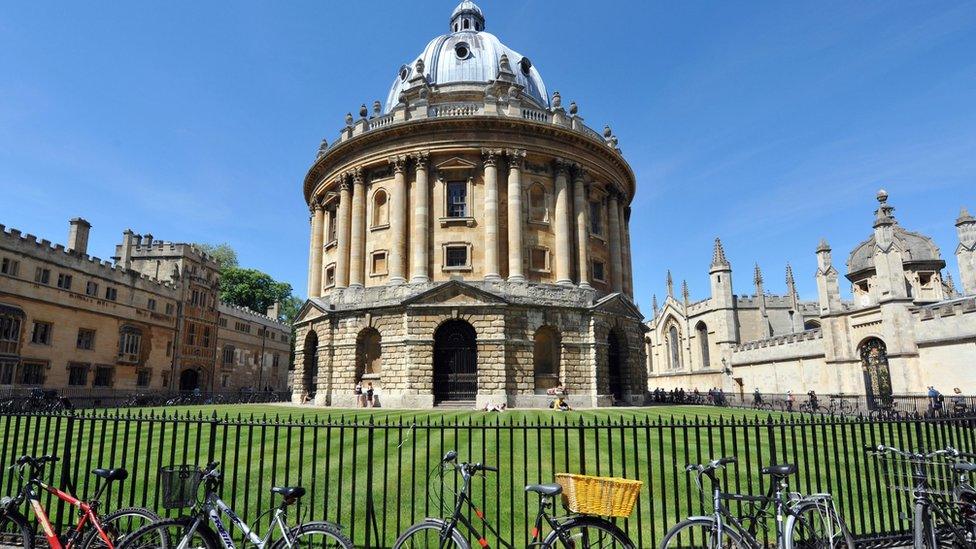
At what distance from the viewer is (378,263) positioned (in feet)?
108

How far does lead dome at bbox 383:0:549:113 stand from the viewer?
41.5 metres

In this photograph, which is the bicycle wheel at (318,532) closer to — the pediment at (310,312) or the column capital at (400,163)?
the column capital at (400,163)

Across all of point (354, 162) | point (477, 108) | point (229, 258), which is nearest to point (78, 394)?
point (354, 162)

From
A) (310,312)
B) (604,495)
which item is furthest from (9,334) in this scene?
(604,495)

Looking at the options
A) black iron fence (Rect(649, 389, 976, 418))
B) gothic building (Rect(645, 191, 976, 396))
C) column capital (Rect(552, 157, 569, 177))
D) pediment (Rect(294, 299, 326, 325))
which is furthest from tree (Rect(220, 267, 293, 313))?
gothic building (Rect(645, 191, 976, 396))

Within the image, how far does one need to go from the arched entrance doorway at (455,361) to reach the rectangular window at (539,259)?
212 inches

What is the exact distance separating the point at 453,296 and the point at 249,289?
169 feet

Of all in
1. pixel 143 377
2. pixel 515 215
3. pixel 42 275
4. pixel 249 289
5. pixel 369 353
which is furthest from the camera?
pixel 249 289

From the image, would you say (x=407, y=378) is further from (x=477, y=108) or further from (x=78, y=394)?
(x=78, y=394)

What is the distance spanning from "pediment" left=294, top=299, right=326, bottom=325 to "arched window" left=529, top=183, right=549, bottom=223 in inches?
533

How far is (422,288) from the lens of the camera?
97.8 ft

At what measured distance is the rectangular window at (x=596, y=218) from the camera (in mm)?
35688

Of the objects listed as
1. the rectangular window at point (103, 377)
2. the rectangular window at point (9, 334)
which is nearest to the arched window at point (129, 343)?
the rectangular window at point (103, 377)

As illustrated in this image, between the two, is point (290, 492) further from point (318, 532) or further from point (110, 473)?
point (110, 473)
